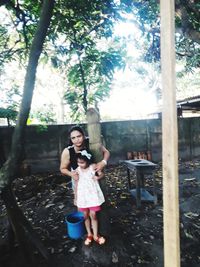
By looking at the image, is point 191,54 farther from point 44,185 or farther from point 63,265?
point 63,265

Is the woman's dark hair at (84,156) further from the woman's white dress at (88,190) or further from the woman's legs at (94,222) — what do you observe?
the woman's legs at (94,222)

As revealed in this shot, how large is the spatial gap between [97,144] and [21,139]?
120cm

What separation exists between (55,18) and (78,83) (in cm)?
208

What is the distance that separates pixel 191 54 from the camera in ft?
29.7

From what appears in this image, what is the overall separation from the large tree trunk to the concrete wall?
523 centimetres

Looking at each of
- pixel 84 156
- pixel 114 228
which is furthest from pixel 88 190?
pixel 114 228

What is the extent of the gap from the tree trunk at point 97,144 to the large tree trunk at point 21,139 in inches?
39.2

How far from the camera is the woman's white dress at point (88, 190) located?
3.90 meters

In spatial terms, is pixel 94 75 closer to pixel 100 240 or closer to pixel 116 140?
Answer: pixel 116 140

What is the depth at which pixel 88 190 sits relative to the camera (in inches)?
154

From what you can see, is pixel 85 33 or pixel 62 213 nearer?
pixel 62 213

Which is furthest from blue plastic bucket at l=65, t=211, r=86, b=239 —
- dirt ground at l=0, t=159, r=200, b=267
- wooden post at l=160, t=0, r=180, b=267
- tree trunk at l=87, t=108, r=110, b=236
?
wooden post at l=160, t=0, r=180, b=267

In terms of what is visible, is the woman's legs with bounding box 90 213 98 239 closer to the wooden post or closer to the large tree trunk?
the large tree trunk

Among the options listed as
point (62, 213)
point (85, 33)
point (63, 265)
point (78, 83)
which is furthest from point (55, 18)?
point (63, 265)
